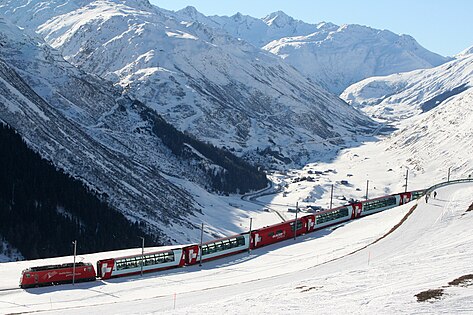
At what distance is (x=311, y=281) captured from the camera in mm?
51031

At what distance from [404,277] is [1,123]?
119464mm

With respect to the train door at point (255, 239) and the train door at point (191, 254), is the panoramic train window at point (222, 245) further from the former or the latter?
the train door at point (255, 239)

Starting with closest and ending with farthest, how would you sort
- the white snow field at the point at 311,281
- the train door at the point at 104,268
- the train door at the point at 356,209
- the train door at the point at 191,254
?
the white snow field at the point at 311,281, the train door at the point at 104,268, the train door at the point at 191,254, the train door at the point at 356,209

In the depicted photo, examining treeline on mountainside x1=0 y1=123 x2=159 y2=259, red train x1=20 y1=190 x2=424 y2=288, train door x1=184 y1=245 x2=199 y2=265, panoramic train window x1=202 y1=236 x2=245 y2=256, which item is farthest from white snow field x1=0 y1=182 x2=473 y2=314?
treeline on mountainside x1=0 y1=123 x2=159 y2=259

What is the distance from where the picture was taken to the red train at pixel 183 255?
58.1 metres

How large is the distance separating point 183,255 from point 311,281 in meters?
21.9

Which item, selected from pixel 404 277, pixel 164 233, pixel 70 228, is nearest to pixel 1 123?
pixel 70 228

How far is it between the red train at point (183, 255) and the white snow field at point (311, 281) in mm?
1254

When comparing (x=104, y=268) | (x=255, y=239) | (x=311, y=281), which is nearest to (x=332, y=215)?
(x=255, y=239)

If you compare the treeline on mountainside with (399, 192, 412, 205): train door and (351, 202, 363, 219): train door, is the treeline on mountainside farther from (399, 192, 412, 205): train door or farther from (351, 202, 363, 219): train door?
(399, 192, 412, 205): train door

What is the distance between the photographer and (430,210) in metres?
87.4

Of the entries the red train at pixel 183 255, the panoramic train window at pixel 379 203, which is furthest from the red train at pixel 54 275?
the panoramic train window at pixel 379 203

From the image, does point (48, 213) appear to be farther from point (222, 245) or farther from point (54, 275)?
point (54, 275)

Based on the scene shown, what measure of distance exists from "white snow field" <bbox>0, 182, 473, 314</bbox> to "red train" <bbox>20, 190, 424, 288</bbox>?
1254 mm
